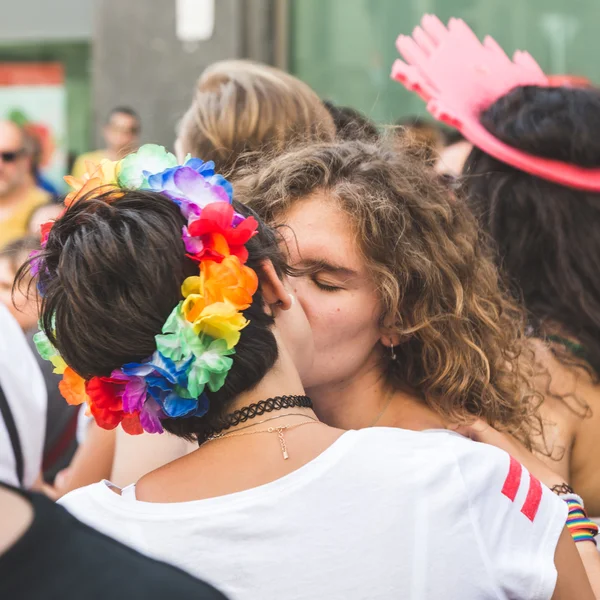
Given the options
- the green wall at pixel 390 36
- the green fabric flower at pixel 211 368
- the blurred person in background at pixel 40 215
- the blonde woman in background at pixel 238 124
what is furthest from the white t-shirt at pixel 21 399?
the green wall at pixel 390 36

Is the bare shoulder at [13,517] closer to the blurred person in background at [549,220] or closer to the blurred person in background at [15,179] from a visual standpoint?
the blurred person in background at [549,220]

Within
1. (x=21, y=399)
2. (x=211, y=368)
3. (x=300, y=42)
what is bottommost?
(x=21, y=399)

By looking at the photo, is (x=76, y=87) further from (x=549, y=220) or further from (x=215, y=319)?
(x=215, y=319)

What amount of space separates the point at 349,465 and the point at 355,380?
0.61 metres

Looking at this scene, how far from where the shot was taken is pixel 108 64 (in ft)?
26.5

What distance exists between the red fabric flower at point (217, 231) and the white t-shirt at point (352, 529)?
1.11ft

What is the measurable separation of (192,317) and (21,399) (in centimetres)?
117

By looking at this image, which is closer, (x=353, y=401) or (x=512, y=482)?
(x=512, y=482)

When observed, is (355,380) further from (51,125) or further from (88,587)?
(51,125)

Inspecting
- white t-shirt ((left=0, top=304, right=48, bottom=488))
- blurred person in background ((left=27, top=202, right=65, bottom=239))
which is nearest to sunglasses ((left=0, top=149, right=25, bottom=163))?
blurred person in background ((left=27, top=202, right=65, bottom=239))

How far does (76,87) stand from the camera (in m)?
10.2

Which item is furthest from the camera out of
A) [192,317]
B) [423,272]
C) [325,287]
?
[423,272]

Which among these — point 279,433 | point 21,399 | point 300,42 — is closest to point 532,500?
point 279,433

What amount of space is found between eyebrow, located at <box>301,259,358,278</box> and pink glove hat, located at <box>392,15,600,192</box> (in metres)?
0.83
